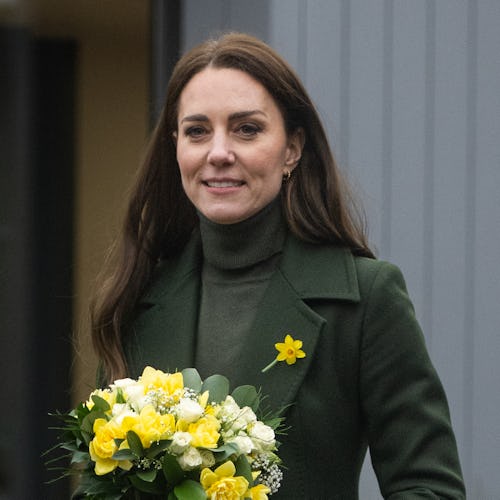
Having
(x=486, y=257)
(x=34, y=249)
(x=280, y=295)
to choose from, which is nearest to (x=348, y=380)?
(x=280, y=295)

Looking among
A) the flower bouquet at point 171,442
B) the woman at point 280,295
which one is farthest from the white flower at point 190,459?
the woman at point 280,295

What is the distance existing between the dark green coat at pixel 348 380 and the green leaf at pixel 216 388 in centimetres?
19

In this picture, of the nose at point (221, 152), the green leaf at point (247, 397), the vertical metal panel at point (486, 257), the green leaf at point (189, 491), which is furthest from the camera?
the vertical metal panel at point (486, 257)

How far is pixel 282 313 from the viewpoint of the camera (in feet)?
8.31

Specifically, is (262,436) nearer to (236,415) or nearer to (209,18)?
(236,415)

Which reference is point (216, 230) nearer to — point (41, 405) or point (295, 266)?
point (295, 266)

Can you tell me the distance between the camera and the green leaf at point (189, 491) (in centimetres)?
209

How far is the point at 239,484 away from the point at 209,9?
2.38 metres

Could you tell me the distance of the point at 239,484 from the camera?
2129 millimetres

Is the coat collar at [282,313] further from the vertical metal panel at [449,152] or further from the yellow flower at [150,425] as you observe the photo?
the vertical metal panel at [449,152]

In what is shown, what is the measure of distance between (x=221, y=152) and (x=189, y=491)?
628 mm

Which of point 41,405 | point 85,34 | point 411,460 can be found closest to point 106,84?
point 85,34

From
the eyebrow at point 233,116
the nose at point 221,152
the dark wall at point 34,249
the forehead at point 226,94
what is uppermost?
the forehead at point 226,94

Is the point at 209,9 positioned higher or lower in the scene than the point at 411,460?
higher
